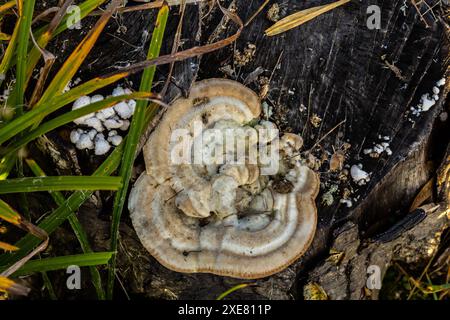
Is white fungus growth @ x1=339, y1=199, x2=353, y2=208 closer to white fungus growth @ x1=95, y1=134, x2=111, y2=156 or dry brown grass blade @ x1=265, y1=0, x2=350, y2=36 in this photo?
dry brown grass blade @ x1=265, y1=0, x2=350, y2=36

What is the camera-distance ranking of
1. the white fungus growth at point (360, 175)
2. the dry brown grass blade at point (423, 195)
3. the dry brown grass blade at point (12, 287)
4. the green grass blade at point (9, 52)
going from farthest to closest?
the dry brown grass blade at point (423, 195)
the white fungus growth at point (360, 175)
the green grass blade at point (9, 52)
the dry brown grass blade at point (12, 287)

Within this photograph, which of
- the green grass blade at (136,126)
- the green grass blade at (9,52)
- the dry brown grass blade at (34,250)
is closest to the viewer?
the dry brown grass blade at (34,250)

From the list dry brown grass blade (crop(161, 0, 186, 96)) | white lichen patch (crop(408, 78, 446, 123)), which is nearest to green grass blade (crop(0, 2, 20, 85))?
dry brown grass blade (crop(161, 0, 186, 96))

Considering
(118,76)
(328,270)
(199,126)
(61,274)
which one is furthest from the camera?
(61,274)

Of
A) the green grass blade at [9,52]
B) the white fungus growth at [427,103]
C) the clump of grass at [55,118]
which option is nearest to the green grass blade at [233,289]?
the clump of grass at [55,118]

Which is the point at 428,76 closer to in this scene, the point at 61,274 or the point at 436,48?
the point at 436,48

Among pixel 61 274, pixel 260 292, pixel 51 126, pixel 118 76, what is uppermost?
pixel 118 76

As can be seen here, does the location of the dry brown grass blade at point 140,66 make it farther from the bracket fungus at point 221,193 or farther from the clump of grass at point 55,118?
the bracket fungus at point 221,193

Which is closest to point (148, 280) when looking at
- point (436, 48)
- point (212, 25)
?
point (212, 25)
